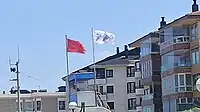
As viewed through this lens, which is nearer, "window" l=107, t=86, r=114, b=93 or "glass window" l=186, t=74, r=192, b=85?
"glass window" l=186, t=74, r=192, b=85

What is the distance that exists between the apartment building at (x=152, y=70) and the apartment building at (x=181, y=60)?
467 centimetres

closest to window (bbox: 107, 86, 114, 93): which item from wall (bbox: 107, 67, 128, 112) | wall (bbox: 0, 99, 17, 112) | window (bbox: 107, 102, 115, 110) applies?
wall (bbox: 107, 67, 128, 112)

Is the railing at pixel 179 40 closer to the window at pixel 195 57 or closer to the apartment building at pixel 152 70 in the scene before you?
the window at pixel 195 57

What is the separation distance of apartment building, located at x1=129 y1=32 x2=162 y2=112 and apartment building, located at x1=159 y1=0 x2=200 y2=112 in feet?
15.3

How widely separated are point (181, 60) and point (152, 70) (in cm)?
717

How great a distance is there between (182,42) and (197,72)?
356 cm

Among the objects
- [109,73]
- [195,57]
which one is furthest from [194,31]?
[109,73]

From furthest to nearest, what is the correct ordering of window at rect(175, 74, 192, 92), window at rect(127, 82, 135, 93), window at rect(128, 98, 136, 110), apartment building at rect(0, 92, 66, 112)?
1. apartment building at rect(0, 92, 66, 112)
2. window at rect(127, 82, 135, 93)
3. window at rect(128, 98, 136, 110)
4. window at rect(175, 74, 192, 92)

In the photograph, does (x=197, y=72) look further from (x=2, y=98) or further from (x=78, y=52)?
(x=2, y=98)

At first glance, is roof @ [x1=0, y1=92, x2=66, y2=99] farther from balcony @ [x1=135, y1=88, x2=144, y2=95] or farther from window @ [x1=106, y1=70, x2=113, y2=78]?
balcony @ [x1=135, y1=88, x2=144, y2=95]

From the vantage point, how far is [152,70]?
66.4m

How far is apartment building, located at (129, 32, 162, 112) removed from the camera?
66481mm

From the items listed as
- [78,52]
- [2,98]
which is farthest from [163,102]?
[2,98]

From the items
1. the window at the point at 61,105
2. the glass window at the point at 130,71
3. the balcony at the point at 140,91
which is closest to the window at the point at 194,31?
the balcony at the point at 140,91
